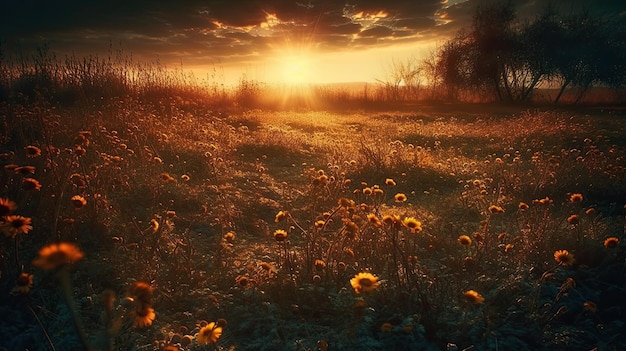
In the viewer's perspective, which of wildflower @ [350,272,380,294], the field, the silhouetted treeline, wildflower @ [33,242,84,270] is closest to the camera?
wildflower @ [33,242,84,270]

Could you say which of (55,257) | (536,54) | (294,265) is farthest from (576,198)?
(536,54)

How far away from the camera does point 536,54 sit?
28.7 metres

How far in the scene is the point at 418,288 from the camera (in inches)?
101

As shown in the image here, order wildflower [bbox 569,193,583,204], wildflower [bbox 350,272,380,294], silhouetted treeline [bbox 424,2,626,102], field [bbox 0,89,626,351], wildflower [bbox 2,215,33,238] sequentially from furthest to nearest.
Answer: silhouetted treeline [bbox 424,2,626,102] → wildflower [bbox 569,193,583,204] → field [bbox 0,89,626,351] → wildflower [bbox 2,215,33,238] → wildflower [bbox 350,272,380,294]

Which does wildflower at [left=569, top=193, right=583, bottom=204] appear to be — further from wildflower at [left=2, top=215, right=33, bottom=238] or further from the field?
wildflower at [left=2, top=215, right=33, bottom=238]

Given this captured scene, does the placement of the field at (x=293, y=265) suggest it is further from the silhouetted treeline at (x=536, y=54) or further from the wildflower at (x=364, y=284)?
the silhouetted treeline at (x=536, y=54)

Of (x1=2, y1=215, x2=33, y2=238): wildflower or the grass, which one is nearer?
(x1=2, y1=215, x2=33, y2=238): wildflower

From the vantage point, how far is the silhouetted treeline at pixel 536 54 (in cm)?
2805

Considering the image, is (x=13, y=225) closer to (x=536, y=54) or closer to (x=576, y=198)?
(x=576, y=198)

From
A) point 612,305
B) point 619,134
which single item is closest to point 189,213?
point 612,305

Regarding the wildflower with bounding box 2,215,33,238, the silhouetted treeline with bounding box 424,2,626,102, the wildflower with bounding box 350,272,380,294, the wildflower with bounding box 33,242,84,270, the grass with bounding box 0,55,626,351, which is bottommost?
the grass with bounding box 0,55,626,351

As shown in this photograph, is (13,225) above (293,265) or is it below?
above

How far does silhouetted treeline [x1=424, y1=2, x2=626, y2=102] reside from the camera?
2805cm

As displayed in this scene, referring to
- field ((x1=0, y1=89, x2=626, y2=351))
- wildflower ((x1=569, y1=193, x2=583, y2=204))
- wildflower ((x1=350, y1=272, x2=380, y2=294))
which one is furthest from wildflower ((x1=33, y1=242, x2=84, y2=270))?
wildflower ((x1=569, y1=193, x2=583, y2=204))
